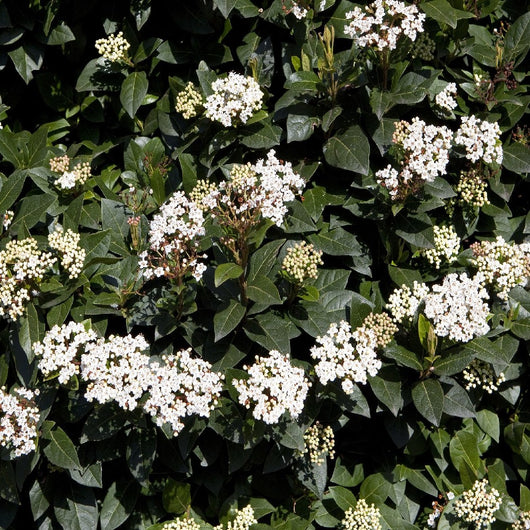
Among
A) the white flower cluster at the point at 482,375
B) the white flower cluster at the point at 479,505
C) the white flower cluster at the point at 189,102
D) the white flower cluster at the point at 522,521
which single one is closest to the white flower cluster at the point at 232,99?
the white flower cluster at the point at 189,102

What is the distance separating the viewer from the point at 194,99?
5035 millimetres

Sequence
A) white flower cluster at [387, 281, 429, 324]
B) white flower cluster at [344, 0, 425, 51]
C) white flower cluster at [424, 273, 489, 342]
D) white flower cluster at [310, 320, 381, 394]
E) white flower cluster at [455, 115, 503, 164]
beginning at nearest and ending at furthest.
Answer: white flower cluster at [310, 320, 381, 394] → white flower cluster at [424, 273, 489, 342] → white flower cluster at [344, 0, 425, 51] → white flower cluster at [387, 281, 429, 324] → white flower cluster at [455, 115, 503, 164]

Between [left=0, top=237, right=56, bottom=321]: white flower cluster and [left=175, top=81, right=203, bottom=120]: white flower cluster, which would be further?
[left=175, top=81, right=203, bottom=120]: white flower cluster

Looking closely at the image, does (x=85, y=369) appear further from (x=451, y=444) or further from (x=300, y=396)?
(x=451, y=444)

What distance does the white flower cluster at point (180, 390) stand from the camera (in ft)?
13.5

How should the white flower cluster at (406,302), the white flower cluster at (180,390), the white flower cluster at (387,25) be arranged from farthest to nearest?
1. the white flower cluster at (406,302)
2. the white flower cluster at (387,25)
3. the white flower cluster at (180,390)

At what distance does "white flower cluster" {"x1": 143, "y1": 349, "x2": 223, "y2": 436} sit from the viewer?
4125 mm

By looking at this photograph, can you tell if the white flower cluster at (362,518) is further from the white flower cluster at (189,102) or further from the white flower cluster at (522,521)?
the white flower cluster at (189,102)

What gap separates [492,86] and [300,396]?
285cm

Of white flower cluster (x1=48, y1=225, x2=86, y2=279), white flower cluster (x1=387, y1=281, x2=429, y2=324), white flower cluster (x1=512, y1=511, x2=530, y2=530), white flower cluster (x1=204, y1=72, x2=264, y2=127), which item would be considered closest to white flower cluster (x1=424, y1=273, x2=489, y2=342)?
white flower cluster (x1=387, y1=281, x2=429, y2=324)

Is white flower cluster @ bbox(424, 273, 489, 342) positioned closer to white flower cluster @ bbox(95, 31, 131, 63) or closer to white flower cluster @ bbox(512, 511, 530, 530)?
white flower cluster @ bbox(512, 511, 530, 530)

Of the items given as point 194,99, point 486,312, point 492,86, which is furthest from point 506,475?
point 194,99

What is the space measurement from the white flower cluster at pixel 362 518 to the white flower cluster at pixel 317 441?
443 millimetres

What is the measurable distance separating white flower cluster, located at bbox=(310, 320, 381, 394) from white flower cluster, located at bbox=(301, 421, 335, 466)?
1.77ft
